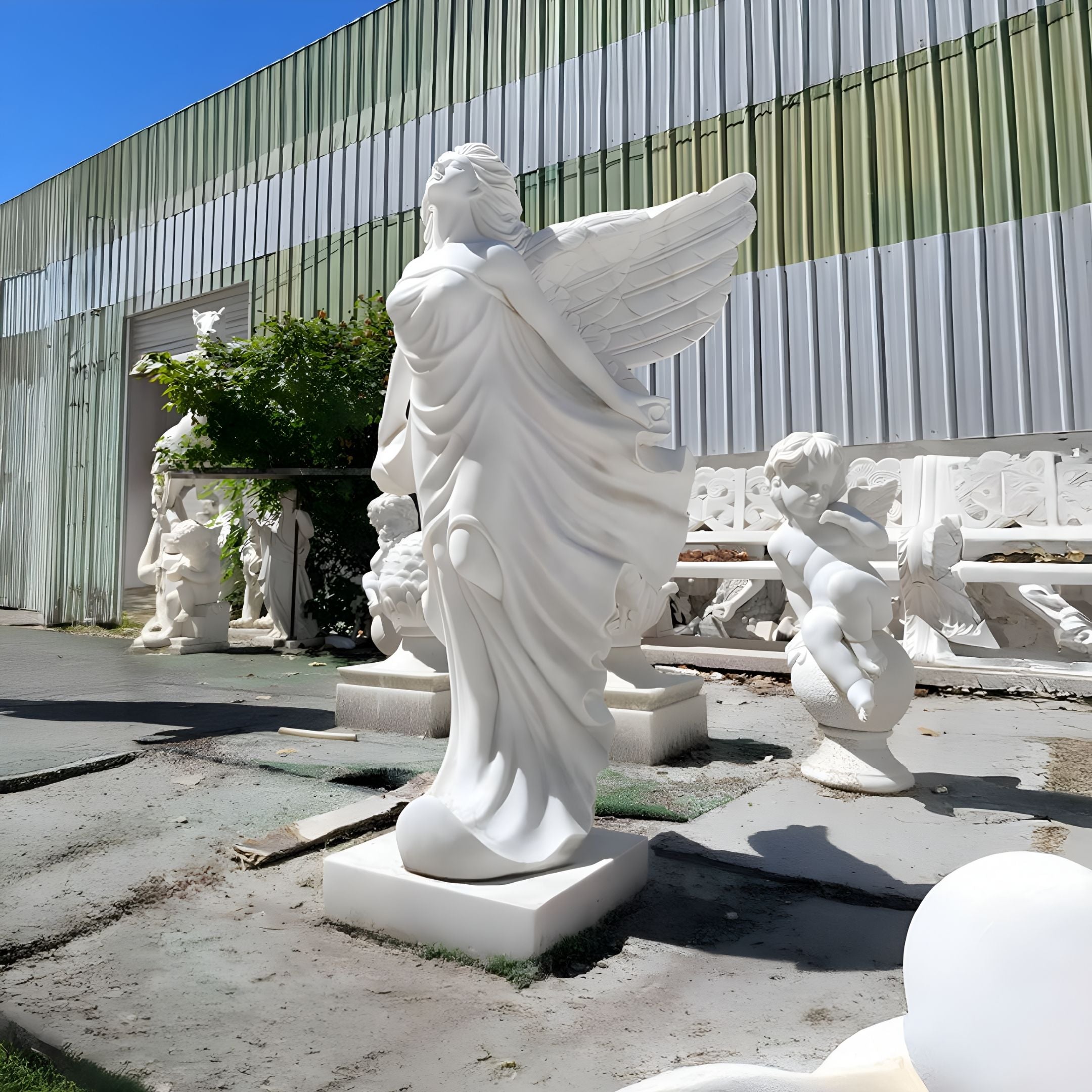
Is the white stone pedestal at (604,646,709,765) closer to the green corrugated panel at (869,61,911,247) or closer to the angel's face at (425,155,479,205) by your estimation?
the angel's face at (425,155,479,205)

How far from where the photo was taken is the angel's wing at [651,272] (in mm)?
2754

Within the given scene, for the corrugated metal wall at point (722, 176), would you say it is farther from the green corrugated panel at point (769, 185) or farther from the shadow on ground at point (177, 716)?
the shadow on ground at point (177, 716)

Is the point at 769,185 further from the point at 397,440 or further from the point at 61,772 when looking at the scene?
the point at 61,772

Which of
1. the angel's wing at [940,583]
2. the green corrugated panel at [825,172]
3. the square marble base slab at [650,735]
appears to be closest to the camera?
the square marble base slab at [650,735]

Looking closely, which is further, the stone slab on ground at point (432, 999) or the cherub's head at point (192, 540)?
the cherub's head at point (192, 540)

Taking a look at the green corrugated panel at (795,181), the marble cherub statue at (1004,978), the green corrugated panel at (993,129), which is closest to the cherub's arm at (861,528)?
the marble cherub statue at (1004,978)

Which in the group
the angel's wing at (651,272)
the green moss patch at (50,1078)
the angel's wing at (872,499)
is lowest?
the green moss patch at (50,1078)

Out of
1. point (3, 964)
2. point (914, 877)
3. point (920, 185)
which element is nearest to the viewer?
point (3, 964)

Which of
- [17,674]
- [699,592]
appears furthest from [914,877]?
[17,674]

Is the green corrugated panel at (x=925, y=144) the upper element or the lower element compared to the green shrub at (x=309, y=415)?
upper

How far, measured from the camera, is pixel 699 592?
24.3ft

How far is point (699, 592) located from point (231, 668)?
4.00 metres

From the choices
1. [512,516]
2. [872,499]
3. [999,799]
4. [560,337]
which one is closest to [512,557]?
[512,516]

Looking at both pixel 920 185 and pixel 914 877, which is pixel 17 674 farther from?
pixel 920 185
